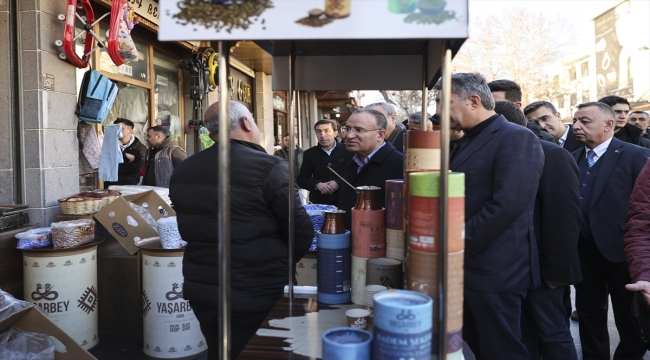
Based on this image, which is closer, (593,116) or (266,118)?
(593,116)

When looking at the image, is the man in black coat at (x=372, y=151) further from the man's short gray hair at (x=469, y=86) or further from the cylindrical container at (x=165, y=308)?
the cylindrical container at (x=165, y=308)

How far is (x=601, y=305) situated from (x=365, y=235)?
8.58 ft

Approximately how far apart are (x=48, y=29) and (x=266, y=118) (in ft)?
24.7

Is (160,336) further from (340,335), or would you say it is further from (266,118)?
(266,118)

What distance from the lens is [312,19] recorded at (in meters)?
1.22

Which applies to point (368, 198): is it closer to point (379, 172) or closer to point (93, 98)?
point (379, 172)

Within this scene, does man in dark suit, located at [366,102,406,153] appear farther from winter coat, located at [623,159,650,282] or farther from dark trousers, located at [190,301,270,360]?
dark trousers, located at [190,301,270,360]

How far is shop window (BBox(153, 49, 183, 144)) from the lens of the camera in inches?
295

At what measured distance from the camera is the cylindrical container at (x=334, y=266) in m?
1.91

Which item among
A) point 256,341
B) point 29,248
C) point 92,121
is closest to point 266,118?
point 92,121

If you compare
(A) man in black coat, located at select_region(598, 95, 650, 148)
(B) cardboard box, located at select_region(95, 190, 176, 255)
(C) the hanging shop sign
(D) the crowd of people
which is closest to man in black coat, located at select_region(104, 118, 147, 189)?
(B) cardboard box, located at select_region(95, 190, 176, 255)

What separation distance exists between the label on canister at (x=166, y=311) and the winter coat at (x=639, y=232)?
288 centimetres

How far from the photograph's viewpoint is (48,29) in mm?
4340

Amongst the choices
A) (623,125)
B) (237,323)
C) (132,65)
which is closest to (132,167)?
(132,65)
